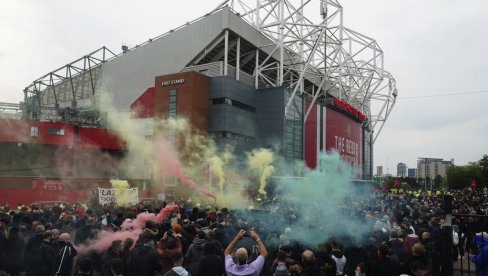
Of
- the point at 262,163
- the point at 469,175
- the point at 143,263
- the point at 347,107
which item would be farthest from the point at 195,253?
the point at 469,175

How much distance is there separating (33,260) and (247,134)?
33.8m

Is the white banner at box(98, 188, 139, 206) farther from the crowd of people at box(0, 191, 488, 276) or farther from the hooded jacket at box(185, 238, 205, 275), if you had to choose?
the hooded jacket at box(185, 238, 205, 275)

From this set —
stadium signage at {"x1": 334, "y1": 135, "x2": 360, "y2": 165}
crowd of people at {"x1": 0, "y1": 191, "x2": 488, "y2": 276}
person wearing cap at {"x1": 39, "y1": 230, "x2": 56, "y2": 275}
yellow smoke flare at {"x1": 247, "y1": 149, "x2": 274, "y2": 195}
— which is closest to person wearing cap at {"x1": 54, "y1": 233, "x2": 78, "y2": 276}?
crowd of people at {"x1": 0, "y1": 191, "x2": 488, "y2": 276}

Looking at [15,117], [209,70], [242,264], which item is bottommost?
[242,264]

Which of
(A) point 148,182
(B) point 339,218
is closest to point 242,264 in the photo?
(B) point 339,218

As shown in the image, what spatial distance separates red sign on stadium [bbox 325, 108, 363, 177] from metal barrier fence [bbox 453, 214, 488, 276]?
37.9 metres

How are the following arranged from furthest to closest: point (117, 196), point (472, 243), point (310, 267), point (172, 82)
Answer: point (172, 82)
point (117, 196)
point (472, 243)
point (310, 267)

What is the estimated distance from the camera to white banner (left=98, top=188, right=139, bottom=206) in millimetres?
19406

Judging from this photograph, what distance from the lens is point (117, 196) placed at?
20359mm

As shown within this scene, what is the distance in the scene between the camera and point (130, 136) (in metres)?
41.8

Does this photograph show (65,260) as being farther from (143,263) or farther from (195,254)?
(195,254)

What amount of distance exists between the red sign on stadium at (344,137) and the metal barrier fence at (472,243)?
124 feet

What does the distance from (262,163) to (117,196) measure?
15333 millimetres

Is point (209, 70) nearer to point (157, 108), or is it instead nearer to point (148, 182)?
point (157, 108)
